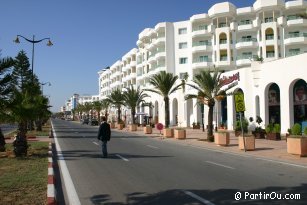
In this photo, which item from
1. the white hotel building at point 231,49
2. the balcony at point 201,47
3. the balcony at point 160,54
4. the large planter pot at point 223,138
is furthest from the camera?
the balcony at point 160,54

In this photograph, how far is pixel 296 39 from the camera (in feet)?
201

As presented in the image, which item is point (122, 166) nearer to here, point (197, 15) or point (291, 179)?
point (291, 179)

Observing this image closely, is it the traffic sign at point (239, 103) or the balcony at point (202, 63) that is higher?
the balcony at point (202, 63)

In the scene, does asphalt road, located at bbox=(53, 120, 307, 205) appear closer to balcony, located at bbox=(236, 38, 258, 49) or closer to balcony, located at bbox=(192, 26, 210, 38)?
balcony, located at bbox=(236, 38, 258, 49)

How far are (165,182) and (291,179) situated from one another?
3.74m

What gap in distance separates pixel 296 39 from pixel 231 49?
424 inches

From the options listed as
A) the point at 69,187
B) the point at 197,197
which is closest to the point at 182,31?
the point at 69,187

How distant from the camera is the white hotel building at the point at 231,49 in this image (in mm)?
39312

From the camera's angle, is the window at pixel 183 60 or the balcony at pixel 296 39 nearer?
the balcony at pixel 296 39

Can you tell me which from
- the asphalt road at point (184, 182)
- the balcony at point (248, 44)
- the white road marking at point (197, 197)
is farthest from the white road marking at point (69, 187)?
the balcony at point (248, 44)

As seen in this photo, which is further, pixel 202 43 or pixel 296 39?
pixel 202 43

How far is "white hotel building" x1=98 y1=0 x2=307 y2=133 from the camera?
39.3 meters

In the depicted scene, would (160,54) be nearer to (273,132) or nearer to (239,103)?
(273,132)

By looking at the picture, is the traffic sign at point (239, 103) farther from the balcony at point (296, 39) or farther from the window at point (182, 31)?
the window at point (182, 31)
